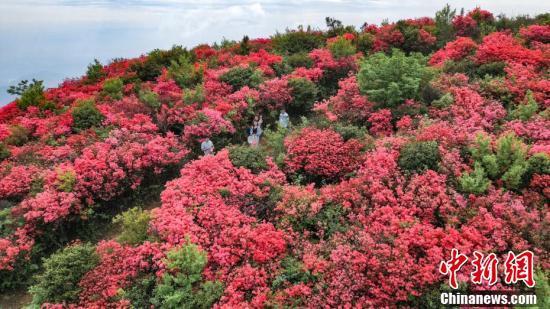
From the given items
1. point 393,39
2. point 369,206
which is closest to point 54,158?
point 369,206

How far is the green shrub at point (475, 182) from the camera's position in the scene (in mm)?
7863

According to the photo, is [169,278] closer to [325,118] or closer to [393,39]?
[325,118]

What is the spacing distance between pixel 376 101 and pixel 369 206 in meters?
4.89

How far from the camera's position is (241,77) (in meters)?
15.8

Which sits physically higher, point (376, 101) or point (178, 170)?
point (376, 101)

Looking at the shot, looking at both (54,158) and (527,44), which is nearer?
(54,158)

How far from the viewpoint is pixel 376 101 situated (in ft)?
40.4

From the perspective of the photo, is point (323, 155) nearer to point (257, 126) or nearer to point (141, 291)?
point (257, 126)

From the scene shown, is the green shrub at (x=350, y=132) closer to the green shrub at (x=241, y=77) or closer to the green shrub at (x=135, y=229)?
the green shrub at (x=241, y=77)

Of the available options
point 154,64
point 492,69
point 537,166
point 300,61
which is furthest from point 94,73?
point 537,166

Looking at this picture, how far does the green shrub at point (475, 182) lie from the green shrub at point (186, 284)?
5205 millimetres

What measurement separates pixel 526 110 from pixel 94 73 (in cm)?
1821
